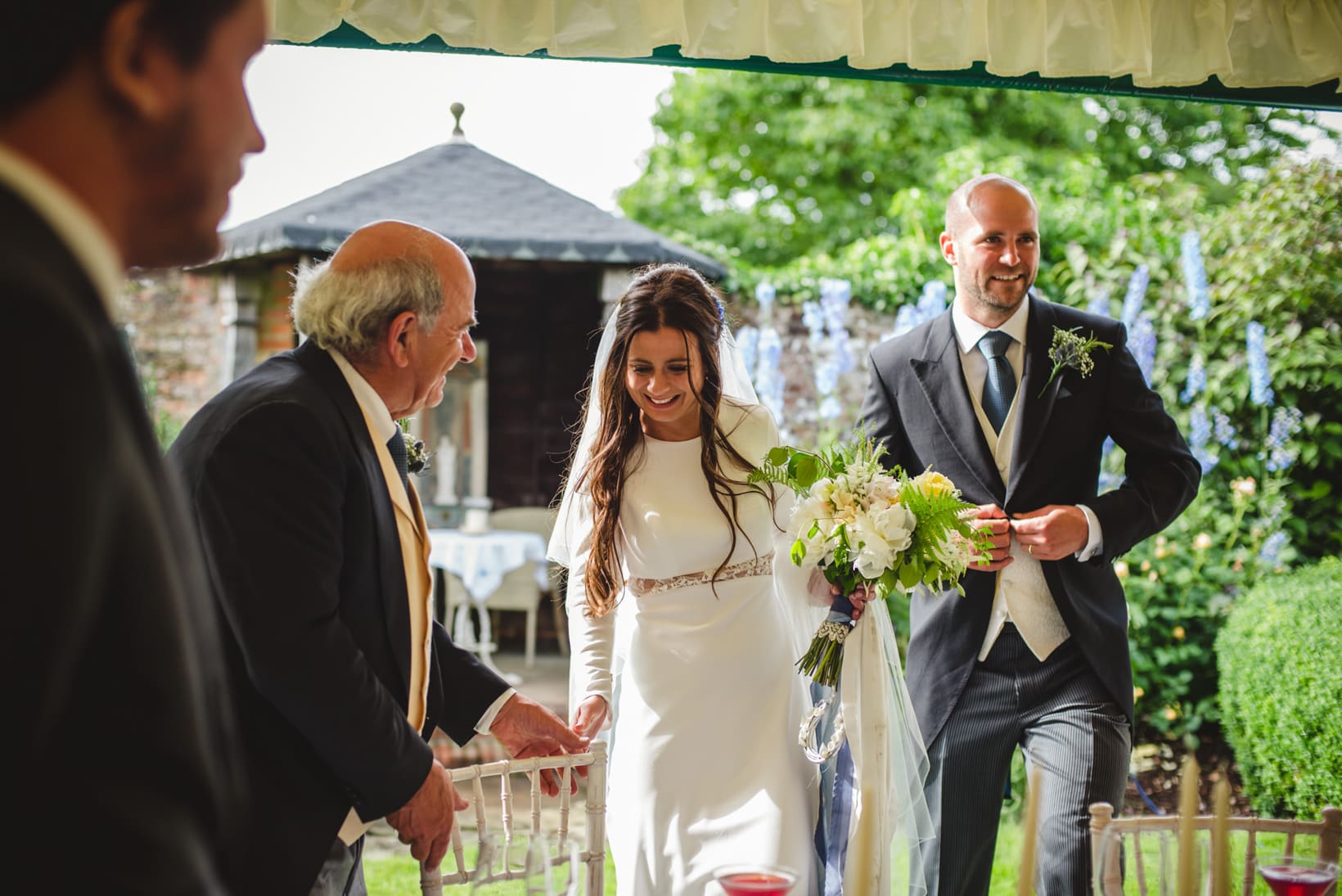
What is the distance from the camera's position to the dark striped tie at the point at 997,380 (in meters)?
2.96

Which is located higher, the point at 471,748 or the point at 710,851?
the point at 710,851

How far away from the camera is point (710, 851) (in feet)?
8.28

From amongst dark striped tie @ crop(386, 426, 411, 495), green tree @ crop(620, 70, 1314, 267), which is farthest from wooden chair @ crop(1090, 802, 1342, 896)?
green tree @ crop(620, 70, 1314, 267)

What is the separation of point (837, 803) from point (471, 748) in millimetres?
4012

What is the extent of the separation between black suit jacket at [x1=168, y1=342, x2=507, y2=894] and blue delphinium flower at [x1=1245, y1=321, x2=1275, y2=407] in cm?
486

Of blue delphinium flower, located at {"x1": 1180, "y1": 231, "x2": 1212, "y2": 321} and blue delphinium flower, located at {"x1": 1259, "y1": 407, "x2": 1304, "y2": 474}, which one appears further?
blue delphinium flower, located at {"x1": 1180, "y1": 231, "x2": 1212, "y2": 321}

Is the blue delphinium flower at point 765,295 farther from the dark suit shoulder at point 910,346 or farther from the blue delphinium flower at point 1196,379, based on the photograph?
the dark suit shoulder at point 910,346

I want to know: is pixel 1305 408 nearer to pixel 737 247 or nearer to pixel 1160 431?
pixel 1160 431

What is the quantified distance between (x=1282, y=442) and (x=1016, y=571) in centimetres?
349

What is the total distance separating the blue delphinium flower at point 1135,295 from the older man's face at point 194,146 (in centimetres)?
563

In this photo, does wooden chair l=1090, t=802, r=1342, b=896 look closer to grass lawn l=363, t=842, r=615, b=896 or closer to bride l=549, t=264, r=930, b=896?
bride l=549, t=264, r=930, b=896

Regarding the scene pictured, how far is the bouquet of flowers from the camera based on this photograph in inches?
94.9

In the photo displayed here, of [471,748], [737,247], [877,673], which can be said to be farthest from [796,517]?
[737,247]

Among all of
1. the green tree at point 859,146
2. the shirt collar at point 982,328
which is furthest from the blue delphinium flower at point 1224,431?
the green tree at point 859,146
